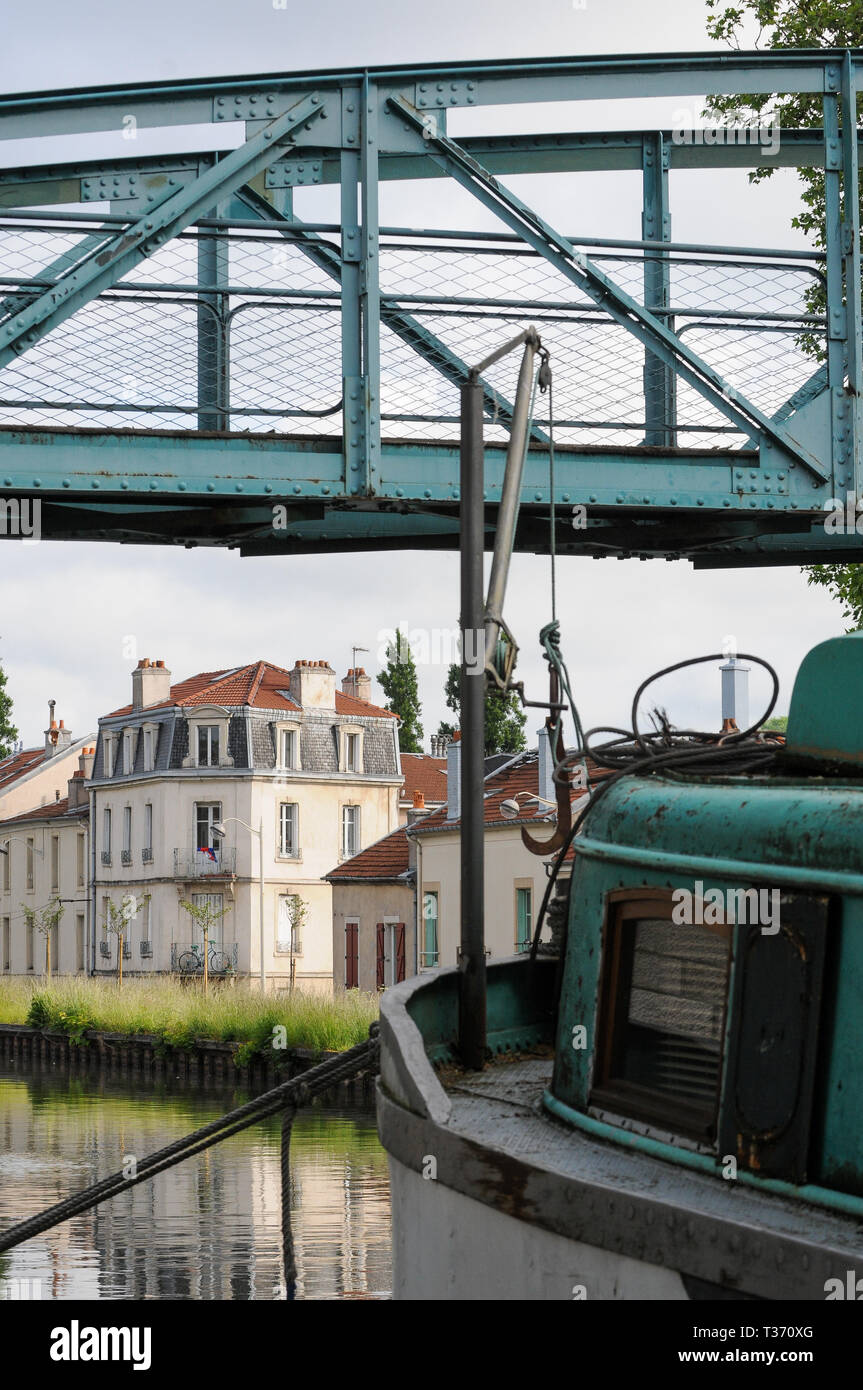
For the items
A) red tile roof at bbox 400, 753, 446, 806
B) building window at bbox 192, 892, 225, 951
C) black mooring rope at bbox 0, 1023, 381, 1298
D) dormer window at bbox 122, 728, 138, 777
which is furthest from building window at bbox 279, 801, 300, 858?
black mooring rope at bbox 0, 1023, 381, 1298

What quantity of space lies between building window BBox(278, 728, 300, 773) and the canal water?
27.1 metres

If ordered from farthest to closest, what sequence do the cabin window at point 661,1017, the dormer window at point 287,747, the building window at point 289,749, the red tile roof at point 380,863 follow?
the building window at point 289,749 → the dormer window at point 287,747 → the red tile roof at point 380,863 → the cabin window at point 661,1017

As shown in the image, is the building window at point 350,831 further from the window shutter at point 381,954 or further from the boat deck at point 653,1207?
the boat deck at point 653,1207

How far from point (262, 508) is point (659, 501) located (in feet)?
6.07

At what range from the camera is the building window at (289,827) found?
66.9 m

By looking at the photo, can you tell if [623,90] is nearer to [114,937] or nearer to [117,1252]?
[117,1252]

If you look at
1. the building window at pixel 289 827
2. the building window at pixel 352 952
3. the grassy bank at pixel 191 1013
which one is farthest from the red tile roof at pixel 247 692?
the building window at pixel 352 952

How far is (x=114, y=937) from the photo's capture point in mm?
68938

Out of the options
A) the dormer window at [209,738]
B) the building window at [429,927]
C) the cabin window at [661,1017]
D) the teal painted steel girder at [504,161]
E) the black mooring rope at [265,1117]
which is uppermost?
the teal painted steel girder at [504,161]

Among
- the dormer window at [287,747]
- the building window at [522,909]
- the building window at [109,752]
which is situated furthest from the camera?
the building window at [109,752]

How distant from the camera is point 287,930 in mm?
65375

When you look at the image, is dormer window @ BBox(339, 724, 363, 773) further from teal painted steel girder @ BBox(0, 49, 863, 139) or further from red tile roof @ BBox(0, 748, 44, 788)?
teal painted steel girder @ BBox(0, 49, 863, 139)

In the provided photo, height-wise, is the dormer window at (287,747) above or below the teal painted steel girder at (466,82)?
below

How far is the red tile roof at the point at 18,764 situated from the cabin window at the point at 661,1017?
259ft
